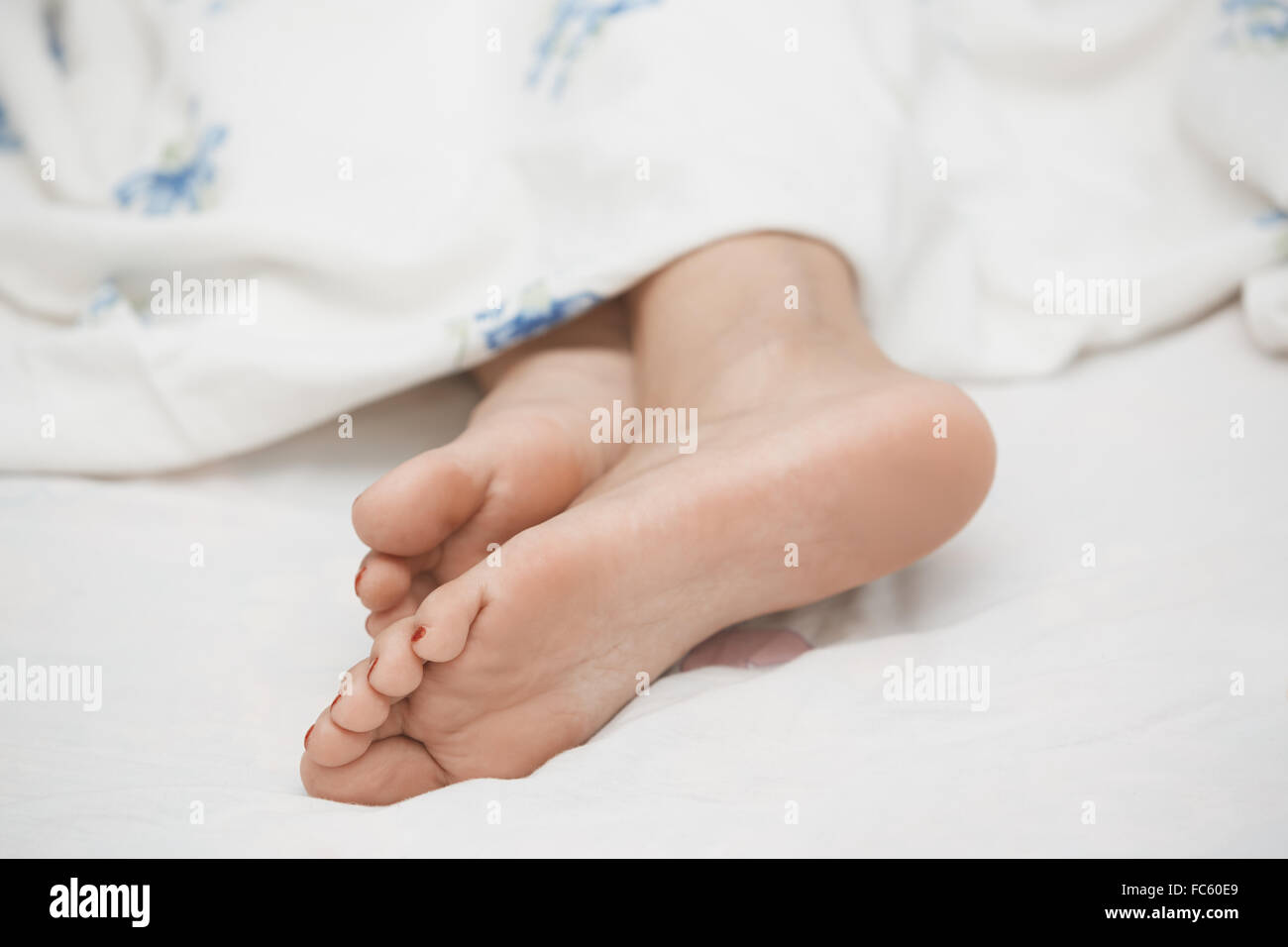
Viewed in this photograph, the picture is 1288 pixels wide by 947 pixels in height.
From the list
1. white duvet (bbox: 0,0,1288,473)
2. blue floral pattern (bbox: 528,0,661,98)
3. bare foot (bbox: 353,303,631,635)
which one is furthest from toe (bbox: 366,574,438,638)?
blue floral pattern (bbox: 528,0,661,98)

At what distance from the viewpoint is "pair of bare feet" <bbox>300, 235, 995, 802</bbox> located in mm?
529

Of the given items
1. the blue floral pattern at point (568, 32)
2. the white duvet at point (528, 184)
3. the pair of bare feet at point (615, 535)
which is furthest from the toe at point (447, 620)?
the blue floral pattern at point (568, 32)

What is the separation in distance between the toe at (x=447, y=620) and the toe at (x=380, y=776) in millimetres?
67

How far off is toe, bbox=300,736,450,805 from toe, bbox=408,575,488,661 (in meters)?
0.07

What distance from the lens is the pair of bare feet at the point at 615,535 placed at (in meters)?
0.53

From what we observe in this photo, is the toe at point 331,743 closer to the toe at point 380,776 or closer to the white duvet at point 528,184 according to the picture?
the toe at point 380,776

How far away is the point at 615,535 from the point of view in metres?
0.56

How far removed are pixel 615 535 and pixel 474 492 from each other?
0.31 ft

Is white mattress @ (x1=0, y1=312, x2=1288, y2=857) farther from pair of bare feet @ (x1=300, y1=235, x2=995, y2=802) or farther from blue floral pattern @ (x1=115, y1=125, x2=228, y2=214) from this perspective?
blue floral pattern @ (x1=115, y1=125, x2=228, y2=214)

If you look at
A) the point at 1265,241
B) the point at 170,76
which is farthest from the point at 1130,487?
the point at 170,76

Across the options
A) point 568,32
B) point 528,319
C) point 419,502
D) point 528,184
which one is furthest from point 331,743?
point 568,32

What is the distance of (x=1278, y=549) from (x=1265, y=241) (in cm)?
37

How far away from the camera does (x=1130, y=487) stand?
2.48 feet

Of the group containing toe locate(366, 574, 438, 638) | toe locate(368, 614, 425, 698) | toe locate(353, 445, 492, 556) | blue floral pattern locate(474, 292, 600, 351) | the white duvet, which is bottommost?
toe locate(368, 614, 425, 698)
